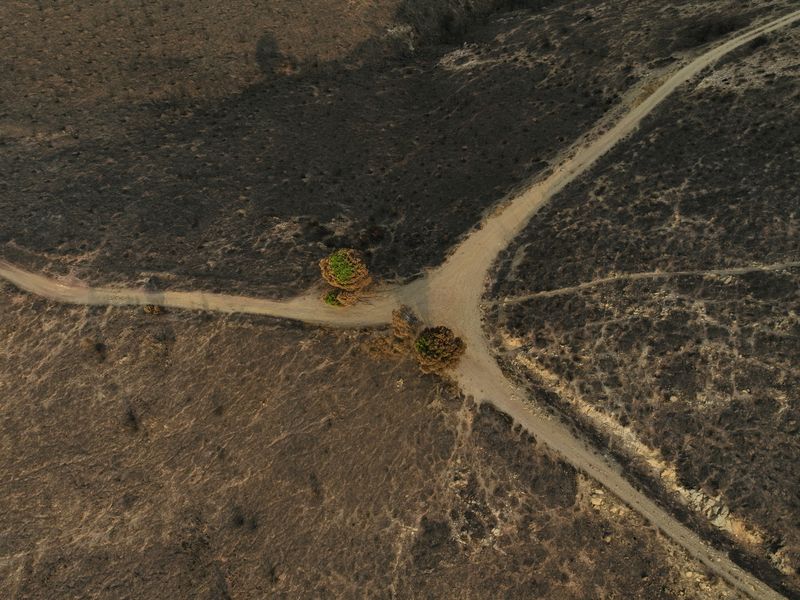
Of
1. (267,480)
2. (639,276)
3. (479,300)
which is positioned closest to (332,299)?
(479,300)

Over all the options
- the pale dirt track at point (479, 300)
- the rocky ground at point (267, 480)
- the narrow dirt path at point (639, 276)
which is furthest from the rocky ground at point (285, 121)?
the narrow dirt path at point (639, 276)

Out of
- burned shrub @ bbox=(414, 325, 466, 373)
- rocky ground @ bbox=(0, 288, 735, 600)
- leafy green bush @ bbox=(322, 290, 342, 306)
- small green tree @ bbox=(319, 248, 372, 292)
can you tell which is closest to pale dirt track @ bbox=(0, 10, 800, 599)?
leafy green bush @ bbox=(322, 290, 342, 306)

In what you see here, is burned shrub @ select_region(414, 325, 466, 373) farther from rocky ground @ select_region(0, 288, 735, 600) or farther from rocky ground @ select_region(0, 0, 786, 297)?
rocky ground @ select_region(0, 0, 786, 297)

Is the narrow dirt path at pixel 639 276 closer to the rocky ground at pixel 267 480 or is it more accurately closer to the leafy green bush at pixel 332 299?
the rocky ground at pixel 267 480

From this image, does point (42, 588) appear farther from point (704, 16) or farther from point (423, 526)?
point (704, 16)

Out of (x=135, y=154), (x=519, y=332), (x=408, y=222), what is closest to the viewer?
(x=519, y=332)

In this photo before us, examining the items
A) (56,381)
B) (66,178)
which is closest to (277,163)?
(66,178)
